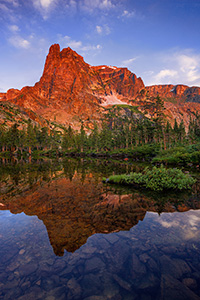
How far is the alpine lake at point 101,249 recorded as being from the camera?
166 inches

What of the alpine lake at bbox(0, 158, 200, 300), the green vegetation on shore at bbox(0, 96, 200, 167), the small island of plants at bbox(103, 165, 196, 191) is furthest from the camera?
the green vegetation on shore at bbox(0, 96, 200, 167)

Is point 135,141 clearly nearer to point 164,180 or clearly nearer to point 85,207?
point 164,180

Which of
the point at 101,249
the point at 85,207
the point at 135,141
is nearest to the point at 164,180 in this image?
the point at 85,207

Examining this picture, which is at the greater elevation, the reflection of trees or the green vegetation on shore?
the green vegetation on shore

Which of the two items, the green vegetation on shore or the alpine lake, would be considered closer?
the alpine lake

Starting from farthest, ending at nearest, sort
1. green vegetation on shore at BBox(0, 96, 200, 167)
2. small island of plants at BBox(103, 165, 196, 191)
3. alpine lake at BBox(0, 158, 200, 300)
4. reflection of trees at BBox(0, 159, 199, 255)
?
green vegetation on shore at BBox(0, 96, 200, 167), small island of plants at BBox(103, 165, 196, 191), reflection of trees at BBox(0, 159, 199, 255), alpine lake at BBox(0, 158, 200, 300)

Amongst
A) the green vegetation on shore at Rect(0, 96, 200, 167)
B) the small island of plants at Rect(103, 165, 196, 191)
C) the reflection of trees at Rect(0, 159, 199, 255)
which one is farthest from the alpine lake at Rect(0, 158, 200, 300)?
the green vegetation on shore at Rect(0, 96, 200, 167)

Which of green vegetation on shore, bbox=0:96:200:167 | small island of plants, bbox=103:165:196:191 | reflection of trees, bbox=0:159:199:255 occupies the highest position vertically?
green vegetation on shore, bbox=0:96:200:167

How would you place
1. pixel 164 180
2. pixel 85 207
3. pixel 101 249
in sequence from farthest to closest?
pixel 164 180, pixel 85 207, pixel 101 249

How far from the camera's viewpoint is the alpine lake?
4.22 metres

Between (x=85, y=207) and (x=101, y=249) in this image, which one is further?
(x=85, y=207)

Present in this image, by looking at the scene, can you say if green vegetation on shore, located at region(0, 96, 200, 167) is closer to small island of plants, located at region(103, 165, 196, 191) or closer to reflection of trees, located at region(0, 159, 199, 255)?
small island of plants, located at region(103, 165, 196, 191)

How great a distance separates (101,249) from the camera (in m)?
5.95

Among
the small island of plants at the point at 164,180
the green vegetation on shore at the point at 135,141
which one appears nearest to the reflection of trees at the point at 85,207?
the small island of plants at the point at 164,180
